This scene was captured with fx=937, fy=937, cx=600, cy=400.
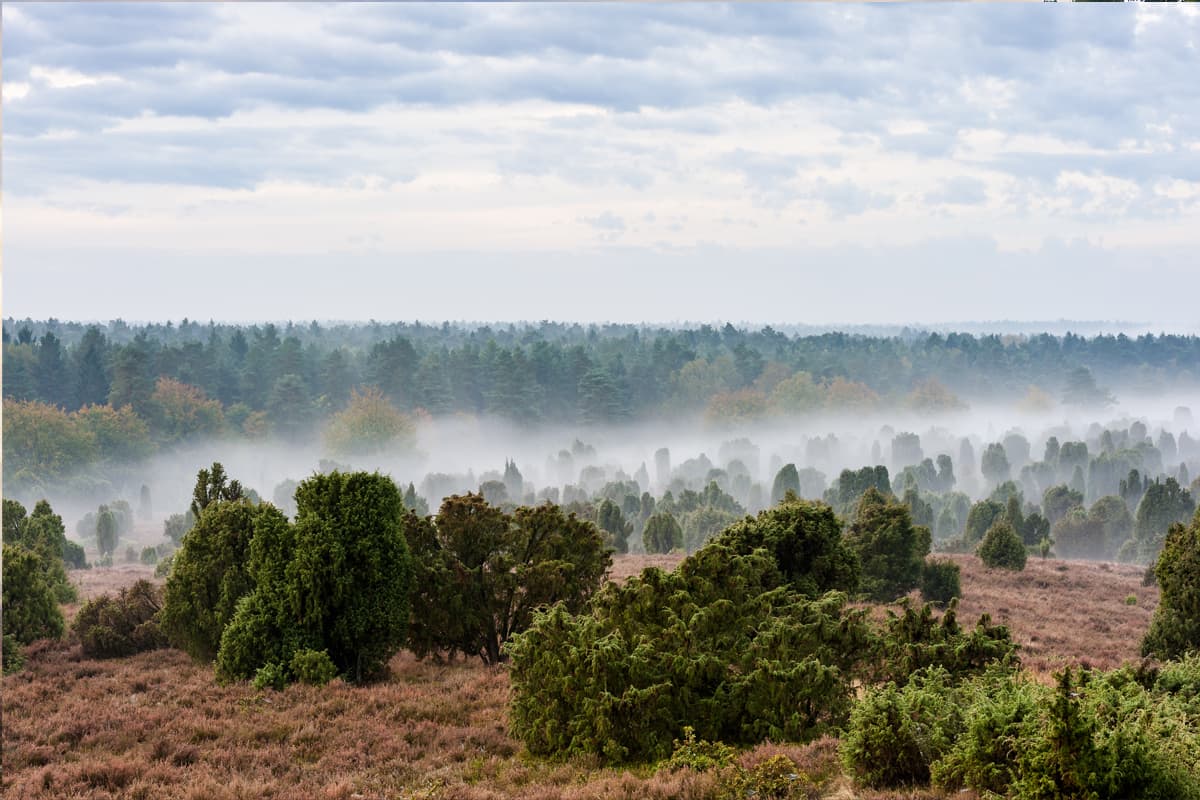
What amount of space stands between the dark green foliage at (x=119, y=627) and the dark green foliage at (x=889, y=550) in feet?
72.2

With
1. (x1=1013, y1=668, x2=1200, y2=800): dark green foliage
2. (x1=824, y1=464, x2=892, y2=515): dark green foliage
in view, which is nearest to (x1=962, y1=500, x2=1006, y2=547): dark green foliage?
(x1=824, y1=464, x2=892, y2=515): dark green foliage

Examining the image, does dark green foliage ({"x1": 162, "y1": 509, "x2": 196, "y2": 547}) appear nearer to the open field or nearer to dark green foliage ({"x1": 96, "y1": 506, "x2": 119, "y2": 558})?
dark green foliage ({"x1": 96, "y1": 506, "x2": 119, "y2": 558})

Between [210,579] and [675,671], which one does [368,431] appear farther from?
[675,671]

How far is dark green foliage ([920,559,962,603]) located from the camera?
33469mm

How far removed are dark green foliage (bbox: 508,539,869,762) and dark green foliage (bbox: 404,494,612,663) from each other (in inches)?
210

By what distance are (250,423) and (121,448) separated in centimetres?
1826

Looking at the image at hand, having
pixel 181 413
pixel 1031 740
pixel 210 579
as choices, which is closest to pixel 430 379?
pixel 181 413

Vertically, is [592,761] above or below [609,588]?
below

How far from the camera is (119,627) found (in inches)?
880

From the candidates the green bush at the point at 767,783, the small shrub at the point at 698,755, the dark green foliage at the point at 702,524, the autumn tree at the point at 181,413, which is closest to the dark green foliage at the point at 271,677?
the small shrub at the point at 698,755

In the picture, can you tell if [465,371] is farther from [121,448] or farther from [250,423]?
[121,448]

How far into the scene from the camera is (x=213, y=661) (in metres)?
19.8

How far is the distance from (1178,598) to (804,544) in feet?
29.2

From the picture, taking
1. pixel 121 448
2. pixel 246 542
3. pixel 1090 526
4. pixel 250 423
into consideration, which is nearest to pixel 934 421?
pixel 1090 526
